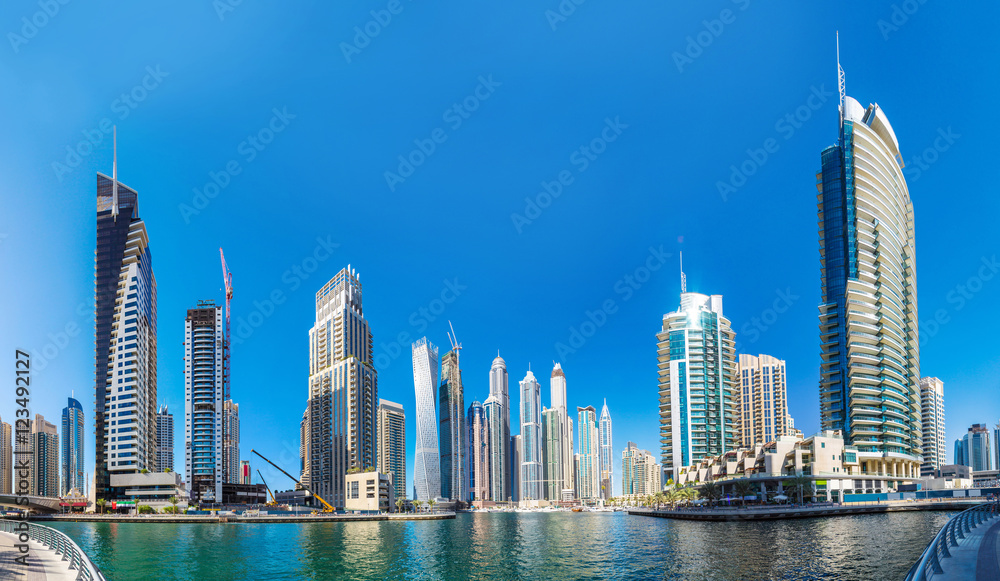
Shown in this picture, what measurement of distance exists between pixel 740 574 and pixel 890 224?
5986 inches

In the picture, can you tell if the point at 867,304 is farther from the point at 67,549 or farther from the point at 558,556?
the point at 67,549

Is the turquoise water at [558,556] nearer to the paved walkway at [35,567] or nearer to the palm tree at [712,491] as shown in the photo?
the paved walkway at [35,567]

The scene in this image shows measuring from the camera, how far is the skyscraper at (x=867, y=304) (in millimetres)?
164875

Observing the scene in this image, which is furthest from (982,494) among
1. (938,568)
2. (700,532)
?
(938,568)

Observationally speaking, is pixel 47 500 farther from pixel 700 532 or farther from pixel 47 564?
pixel 47 564

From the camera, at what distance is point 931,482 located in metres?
170

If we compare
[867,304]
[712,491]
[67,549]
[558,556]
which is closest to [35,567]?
[67,549]

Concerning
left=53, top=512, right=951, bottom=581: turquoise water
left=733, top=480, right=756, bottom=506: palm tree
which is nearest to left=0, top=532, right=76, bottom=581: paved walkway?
left=53, top=512, right=951, bottom=581: turquoise water

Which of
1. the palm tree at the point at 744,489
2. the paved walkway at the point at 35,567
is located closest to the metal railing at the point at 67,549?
the paved walkway at the point at 35,567

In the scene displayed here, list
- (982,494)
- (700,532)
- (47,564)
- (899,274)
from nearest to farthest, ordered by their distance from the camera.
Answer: (47,564)
(700,532)
(982,494)
(899,274)

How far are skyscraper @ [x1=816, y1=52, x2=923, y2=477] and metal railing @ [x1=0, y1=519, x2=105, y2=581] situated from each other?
Answer: 164m

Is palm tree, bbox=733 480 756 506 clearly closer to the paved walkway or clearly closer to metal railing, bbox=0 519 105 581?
metal railing, bbox=0 519 105 581

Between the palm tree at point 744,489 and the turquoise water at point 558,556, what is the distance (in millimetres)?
53237

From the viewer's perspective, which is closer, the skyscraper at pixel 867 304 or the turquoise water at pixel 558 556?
the turquoise water at pixel 558 556
